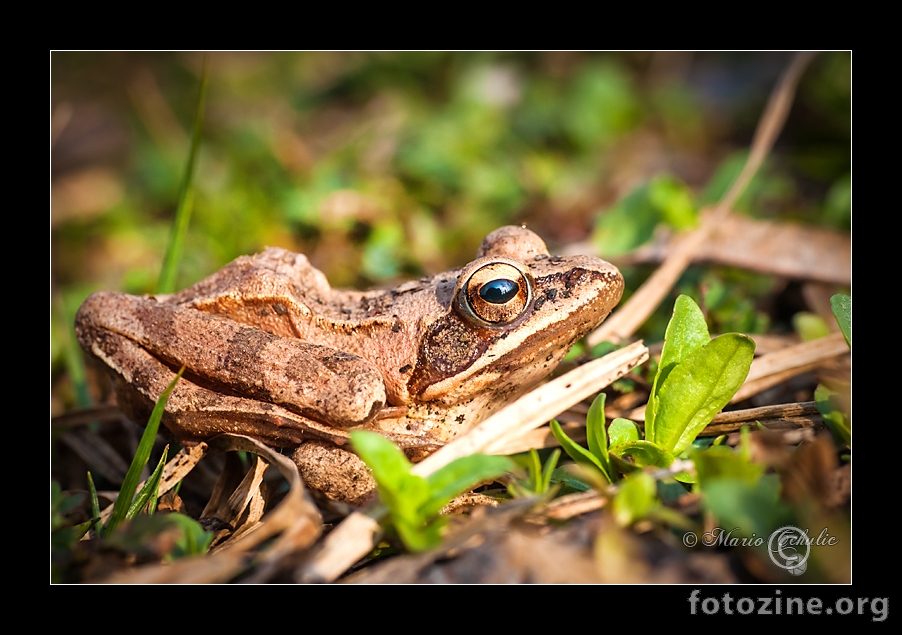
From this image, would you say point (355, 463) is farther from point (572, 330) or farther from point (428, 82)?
point (428, 82)

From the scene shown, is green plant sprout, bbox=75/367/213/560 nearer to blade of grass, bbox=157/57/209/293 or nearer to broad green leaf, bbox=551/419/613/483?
broad green leaf, bbox=551/419/613/483

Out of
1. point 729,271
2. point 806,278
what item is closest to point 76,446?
point 729,271

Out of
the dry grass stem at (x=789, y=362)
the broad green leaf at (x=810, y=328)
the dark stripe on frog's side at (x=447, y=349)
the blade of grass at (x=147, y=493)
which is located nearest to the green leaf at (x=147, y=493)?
the blade of grass at (x=147, y=493)

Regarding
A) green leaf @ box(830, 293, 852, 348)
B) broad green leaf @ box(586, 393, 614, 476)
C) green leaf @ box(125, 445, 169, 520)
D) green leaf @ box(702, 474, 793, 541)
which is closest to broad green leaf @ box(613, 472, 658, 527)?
green leaf @ box(702, 474, 793, 541)

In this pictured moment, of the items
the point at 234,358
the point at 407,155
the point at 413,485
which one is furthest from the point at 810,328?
the point at 407,155

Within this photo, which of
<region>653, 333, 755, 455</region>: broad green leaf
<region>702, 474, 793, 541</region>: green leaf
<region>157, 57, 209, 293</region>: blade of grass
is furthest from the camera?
<region>157, 57, 209, 293</region>: blade of grass

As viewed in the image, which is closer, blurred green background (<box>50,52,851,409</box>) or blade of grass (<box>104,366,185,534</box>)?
blade of grass (<box>104,366,185,534</box>)
